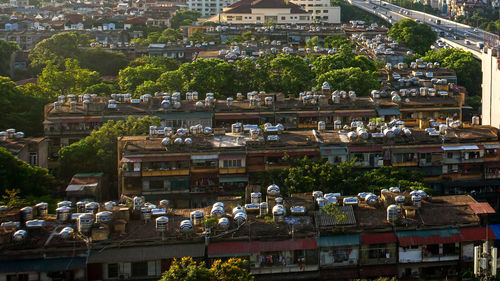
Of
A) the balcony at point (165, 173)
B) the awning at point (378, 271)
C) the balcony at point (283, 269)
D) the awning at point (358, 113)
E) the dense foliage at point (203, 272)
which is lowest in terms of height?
the awning at point (378, 271)

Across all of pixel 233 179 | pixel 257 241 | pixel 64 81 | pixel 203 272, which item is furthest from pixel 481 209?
pixel 64 81

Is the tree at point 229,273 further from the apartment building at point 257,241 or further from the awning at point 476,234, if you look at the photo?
the awning at point 476,234

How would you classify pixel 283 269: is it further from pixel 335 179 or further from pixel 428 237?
pixel 335 179

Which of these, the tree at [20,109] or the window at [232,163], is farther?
the tree at [20,109]

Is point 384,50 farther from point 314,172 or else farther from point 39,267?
point 39,267

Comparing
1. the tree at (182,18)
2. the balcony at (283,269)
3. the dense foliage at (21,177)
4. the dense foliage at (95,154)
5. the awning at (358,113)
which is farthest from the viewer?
the tree at (182,18)

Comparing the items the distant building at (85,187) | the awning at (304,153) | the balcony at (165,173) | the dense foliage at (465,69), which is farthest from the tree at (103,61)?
the awning at (304,153)

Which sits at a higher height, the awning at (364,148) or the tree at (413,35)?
the tree at (413,35)

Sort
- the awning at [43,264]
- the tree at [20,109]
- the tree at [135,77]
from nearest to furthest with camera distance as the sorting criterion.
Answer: the awning at [43,264] → the tree at [20,109] → the tree at [135,77]
